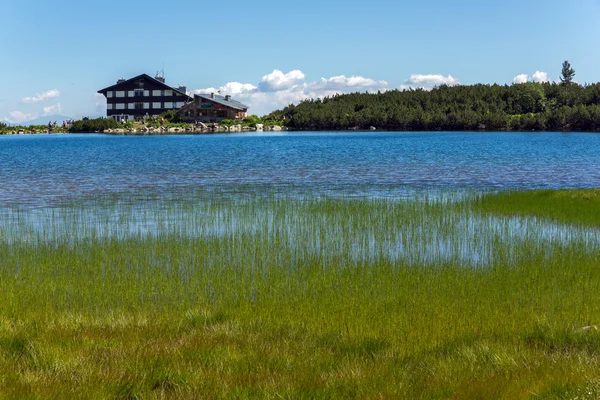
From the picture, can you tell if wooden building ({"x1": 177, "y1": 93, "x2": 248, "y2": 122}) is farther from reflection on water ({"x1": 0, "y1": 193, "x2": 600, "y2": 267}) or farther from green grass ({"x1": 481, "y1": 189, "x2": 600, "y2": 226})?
green grass ({"x1": 481, "y1": 189, "x2": 600, "y2": 226})

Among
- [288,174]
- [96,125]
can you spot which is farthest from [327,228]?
[96,125]

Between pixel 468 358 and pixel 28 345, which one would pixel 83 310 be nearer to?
pixel 28 345

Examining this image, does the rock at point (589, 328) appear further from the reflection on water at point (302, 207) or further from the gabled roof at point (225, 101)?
the gabled roof at point (225, 101)

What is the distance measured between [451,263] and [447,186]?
19.5 metres

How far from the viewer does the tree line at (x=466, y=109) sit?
140 metres

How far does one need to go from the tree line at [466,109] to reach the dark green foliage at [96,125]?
1840 inches

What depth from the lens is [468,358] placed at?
25.8 ft

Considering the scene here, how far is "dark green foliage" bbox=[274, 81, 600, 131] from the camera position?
457ft

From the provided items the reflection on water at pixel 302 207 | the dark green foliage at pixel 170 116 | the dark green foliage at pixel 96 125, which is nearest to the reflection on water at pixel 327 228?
the reflection on water at pixel 302 207

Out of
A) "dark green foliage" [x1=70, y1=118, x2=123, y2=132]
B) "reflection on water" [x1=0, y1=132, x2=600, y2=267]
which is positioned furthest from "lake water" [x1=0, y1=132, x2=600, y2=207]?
"dark green foliage" [x1=70, y1=118, x2=123, y2=132]

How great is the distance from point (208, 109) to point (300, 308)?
139m

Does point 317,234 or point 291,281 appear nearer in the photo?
point 291,281

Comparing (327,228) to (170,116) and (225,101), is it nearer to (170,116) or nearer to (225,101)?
(170,116)

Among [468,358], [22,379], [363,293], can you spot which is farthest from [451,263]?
[22,379]
